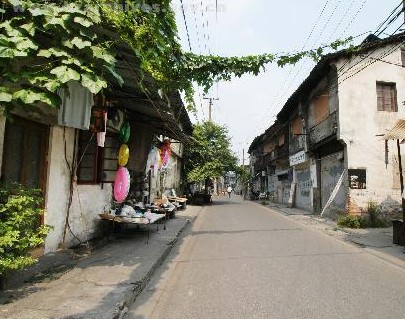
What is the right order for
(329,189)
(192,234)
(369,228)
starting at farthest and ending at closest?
(329,189)
(369,228)
(192,234)

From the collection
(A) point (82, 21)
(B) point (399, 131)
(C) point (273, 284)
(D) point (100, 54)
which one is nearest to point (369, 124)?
(B) point (399, 131)

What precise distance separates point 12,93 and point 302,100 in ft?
74.8

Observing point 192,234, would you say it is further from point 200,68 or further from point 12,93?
point 12,93

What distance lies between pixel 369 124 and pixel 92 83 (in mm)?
16284

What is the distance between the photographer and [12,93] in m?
3.91

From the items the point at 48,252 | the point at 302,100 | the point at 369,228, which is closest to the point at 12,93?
the point at 48,252

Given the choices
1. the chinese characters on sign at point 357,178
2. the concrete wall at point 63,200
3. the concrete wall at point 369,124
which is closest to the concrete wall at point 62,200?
the concrete wall at point 63,200

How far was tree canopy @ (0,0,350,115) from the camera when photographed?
3.89m

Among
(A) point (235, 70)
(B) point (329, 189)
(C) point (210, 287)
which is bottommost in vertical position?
(C) point (210, 287)

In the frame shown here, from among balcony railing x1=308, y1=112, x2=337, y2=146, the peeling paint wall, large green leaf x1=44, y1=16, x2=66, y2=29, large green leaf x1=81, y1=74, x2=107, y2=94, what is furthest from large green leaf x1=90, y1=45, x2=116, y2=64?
the peeling paint wall

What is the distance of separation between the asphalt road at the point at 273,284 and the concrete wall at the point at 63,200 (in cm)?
239

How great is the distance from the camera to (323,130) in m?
A: 20.1

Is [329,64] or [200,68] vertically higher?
[329,64]

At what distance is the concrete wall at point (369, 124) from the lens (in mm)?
17000
